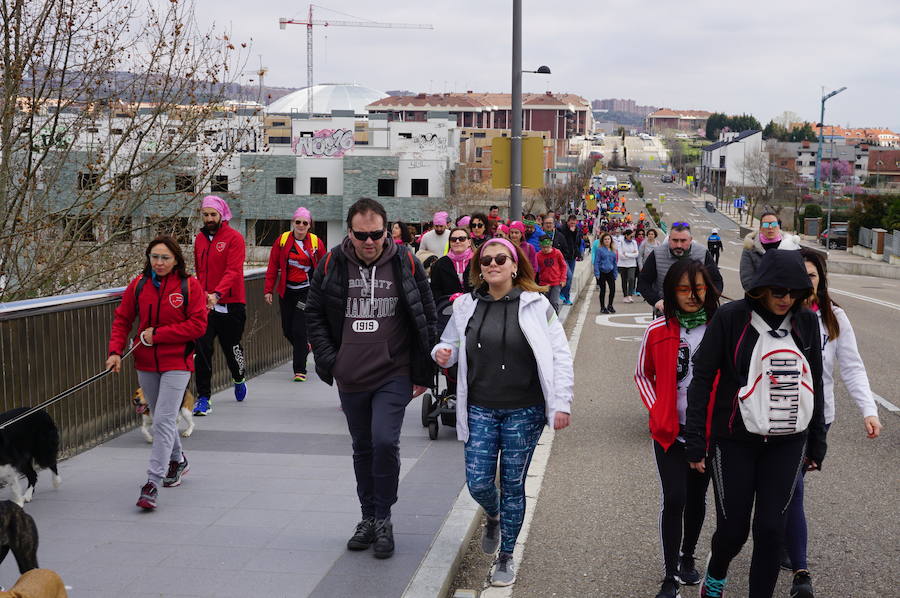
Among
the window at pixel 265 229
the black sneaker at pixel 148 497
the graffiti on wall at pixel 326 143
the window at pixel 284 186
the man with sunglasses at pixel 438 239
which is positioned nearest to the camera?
the black sneaker at pixel 148 497

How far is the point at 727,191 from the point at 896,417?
450ft

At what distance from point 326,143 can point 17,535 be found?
279 ft

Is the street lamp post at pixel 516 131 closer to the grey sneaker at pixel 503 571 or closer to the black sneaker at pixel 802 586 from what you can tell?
the grey sneaker at pixel 503 571

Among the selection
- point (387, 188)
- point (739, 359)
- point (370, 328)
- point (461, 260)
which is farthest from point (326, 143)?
point (739, 359)

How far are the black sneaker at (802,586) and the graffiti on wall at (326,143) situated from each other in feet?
274

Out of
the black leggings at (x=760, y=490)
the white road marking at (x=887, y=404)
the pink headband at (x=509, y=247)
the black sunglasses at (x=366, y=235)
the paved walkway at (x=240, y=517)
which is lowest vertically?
the white road marking at (x=887, y=404)

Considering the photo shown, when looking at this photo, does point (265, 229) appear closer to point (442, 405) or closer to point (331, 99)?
point (442, 405)

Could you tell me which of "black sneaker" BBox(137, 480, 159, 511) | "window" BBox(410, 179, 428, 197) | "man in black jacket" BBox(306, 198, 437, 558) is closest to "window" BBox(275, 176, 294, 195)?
"window" BBox(410, 179, 428, 197)

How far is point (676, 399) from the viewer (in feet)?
16.9

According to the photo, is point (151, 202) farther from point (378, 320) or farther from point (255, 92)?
point (378, 320)

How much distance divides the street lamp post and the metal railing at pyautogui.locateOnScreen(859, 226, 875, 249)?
152 ft

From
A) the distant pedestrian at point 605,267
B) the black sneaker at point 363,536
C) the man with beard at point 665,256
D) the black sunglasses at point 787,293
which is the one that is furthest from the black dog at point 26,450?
the distant pedestrian at point 605,267

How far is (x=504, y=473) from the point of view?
5.31 m

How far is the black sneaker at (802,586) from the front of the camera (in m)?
5.00
